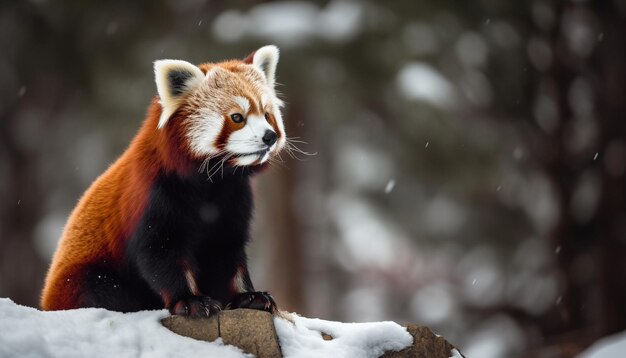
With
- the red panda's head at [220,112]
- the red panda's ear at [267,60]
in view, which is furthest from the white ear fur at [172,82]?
the red panda's ear at [267,60]

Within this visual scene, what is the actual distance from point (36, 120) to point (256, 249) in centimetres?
516

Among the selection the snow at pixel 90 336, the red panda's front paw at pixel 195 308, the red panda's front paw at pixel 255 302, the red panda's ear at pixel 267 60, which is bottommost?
the snow at pixel 90 336

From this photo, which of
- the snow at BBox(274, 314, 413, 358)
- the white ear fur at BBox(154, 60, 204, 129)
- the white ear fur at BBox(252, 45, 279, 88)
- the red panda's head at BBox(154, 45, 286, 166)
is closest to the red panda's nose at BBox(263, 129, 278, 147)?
the red panda's head at BBox(154, 45, 286, 166)

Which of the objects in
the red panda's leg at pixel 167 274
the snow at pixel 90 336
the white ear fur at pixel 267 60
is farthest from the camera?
the white ear fur at pixel 267 60

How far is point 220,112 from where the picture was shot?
4.28 metres

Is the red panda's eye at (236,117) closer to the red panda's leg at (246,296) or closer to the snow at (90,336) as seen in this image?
the red panda's leg at (246,296)

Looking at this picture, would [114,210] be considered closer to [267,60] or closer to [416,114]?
[267,60]

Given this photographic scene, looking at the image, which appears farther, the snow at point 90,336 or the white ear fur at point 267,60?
the white ear fur at point 267,60

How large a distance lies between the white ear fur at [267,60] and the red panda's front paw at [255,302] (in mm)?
1442

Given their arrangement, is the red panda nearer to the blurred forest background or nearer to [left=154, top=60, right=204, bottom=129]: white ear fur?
[left=154, top=60, right=204, bottom=129]: white ear fur

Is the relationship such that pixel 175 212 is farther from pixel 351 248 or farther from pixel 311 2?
pixel 351 248

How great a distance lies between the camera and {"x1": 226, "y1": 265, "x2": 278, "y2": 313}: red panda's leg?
4.30 m

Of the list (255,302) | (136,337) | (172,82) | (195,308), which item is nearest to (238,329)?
(195,308)

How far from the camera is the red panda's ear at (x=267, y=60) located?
16.3 feet
